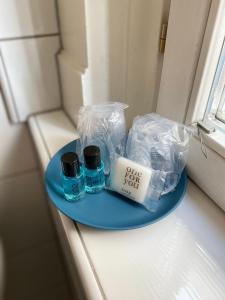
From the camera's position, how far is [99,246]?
0.34m

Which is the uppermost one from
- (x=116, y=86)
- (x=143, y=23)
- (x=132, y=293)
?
(x=143, y=23)

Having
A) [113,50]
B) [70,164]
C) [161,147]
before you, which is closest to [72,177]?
[70,164]

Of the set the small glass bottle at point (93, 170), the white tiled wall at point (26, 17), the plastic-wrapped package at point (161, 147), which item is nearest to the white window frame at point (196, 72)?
the plastic-wrapped package at point (161, 147)

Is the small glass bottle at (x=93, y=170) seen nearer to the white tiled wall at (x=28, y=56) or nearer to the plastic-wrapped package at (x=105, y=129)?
the plastic-wrapped package at (x=105, y=129)

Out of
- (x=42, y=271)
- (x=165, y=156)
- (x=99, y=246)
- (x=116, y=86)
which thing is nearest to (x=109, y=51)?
(x=116, y=86)

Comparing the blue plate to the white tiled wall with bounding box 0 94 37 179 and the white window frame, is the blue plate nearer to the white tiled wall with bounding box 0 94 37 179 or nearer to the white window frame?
the white window frame

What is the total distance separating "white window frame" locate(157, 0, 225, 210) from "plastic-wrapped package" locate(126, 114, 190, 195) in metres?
0.03

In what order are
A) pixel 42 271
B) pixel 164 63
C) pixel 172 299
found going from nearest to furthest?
1. pixel 172 299
2. pixel 164 63
3. pixel 42 271

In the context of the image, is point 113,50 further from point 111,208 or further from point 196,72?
point 111,208

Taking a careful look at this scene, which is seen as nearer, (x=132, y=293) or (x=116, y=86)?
(x=132, y=293)

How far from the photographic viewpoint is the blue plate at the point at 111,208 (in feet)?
1.13

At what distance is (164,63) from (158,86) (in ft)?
0.20

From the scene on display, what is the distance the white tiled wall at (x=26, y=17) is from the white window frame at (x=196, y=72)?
253 millimetres

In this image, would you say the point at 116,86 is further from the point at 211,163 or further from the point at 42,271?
the point at 42,271
